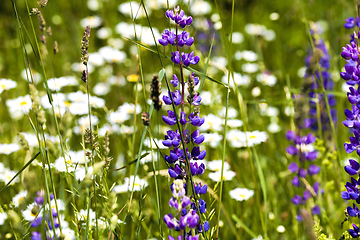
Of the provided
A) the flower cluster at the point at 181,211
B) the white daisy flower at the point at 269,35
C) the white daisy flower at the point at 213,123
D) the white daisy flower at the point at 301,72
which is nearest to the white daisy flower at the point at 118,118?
the white daisy flower at the point at 213,123

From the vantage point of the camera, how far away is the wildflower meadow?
1051 millimetres

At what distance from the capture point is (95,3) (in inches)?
175

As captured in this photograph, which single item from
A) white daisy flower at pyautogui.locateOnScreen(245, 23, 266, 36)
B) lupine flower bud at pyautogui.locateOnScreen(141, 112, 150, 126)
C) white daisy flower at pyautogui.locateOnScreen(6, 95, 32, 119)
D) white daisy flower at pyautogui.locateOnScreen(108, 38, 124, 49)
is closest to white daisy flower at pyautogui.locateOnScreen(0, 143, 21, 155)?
white daisy flower at pyautogui.locateOnScreen(6, 95, 32, 119)

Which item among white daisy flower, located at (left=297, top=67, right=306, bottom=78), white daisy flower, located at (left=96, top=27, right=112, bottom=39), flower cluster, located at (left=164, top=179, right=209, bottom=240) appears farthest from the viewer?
white daisy flower, located at (left=96, top=27, right=112, bottom=39)

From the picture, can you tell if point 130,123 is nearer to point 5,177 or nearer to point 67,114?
point 5,177

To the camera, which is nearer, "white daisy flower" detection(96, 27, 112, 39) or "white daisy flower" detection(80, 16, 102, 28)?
"white daisy flower" detection(96, 27, 112, 39)

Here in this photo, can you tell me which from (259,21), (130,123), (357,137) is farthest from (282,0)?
(357,137)

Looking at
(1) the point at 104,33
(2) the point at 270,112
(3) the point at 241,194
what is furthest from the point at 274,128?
(1) the point at 104,33

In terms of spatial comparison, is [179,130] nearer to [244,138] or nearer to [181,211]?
[181,211]

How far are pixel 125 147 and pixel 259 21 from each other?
2.89m

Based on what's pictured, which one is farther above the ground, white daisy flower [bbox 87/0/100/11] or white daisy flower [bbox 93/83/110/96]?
white daisy flower [bbox 87/0/100/11]

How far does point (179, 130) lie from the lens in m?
0.96

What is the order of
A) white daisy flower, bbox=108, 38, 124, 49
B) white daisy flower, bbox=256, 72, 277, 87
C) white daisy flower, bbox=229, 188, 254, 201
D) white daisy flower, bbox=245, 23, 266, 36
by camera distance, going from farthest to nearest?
white daisy flower, bbox=245, 23, 266, 36 < white daisy flower, bbox=108, 38, 124, 49 < white daisy flower, bbox=256, 72, 277, 87 < white daisy flower, bbox=229, 188, 254, 201

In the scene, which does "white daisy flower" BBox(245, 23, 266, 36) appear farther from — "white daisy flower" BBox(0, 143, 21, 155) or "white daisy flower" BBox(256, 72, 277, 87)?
"white daisy flower" BBox(0, 143, 21, 155)
